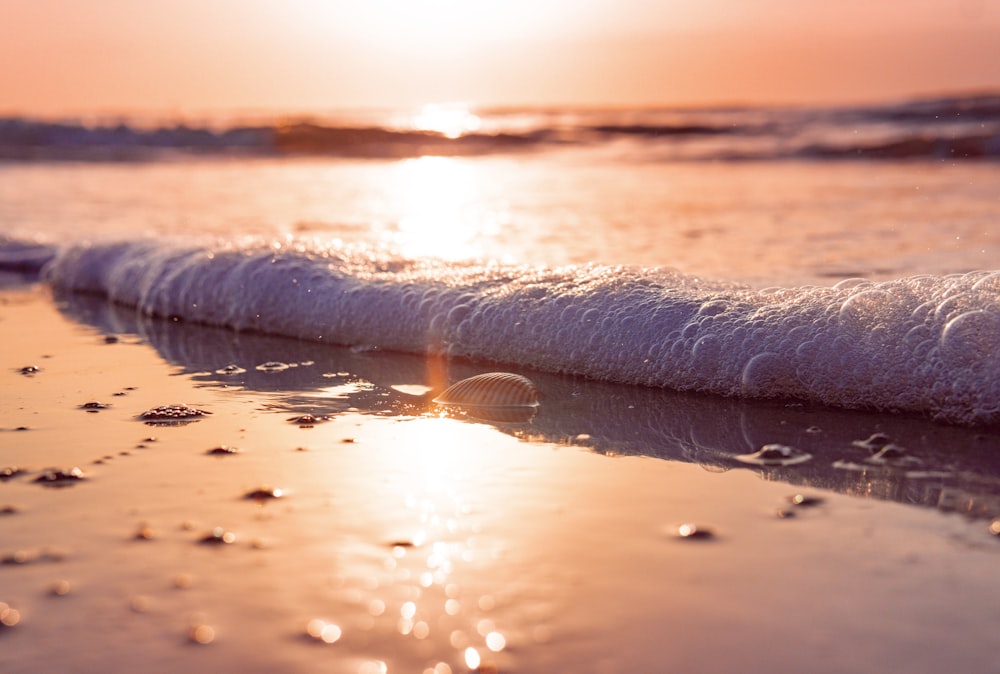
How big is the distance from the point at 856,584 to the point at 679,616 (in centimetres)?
37

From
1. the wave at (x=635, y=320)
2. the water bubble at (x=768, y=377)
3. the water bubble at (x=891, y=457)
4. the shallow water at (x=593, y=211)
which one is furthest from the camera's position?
the shallow water at (x=593, y=211)

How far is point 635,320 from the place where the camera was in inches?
151

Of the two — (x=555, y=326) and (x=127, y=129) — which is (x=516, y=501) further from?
(x=127, y=129)

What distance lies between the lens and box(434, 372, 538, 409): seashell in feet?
11.0

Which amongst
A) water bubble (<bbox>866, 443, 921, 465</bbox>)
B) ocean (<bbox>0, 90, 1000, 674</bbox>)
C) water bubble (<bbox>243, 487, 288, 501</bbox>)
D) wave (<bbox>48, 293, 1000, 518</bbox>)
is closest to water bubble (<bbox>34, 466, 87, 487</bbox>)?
ocean (<bbox>0, 90, 1000, 674</bbox>)

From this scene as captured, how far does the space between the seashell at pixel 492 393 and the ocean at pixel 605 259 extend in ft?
1.53

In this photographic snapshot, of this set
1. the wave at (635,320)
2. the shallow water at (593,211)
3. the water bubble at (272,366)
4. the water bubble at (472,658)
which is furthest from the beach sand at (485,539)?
the shallow water at (593,211)

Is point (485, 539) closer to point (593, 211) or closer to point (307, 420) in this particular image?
point (307, 420)

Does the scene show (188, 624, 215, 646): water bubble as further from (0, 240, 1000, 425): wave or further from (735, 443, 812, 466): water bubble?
(0, 240, 1000, 425): wave

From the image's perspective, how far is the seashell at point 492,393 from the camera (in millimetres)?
3354

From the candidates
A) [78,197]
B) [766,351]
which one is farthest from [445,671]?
[78,197]

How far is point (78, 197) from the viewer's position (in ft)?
35.4

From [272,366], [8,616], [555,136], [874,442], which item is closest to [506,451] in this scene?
[874,442]

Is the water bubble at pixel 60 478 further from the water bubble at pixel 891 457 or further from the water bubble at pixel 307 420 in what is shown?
the water bubble at pixel 891 457
